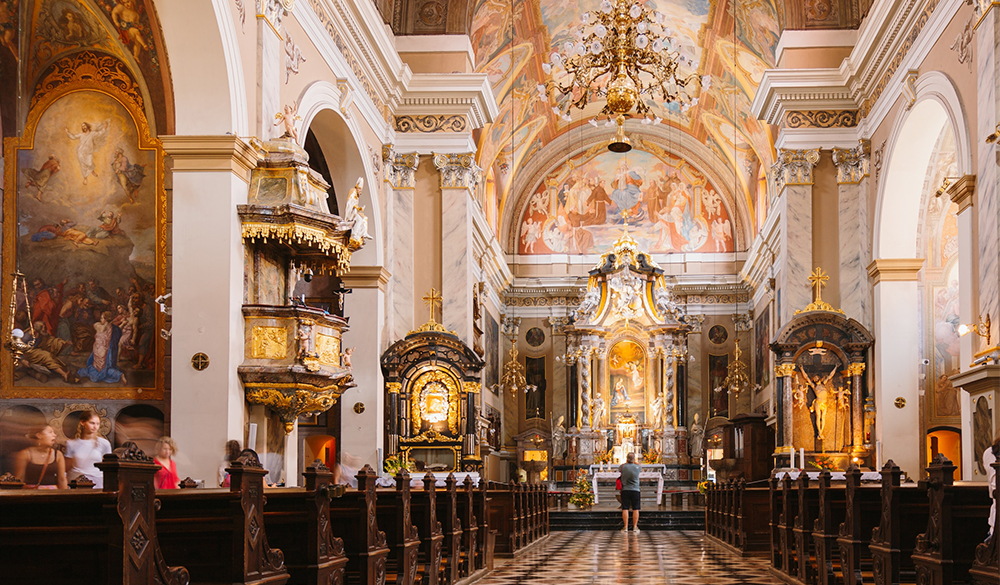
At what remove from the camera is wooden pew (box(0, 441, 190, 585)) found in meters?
3.97

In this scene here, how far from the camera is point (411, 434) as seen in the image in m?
16.6

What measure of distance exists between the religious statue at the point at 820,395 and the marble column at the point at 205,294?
10.1 m

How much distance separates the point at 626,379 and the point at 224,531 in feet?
75.0

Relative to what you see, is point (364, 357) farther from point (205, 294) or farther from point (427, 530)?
point (427, 530)

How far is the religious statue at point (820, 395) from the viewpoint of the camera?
16.8 metres

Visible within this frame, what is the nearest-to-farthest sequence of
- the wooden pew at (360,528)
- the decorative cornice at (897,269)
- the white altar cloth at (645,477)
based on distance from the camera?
the wooden pew at (360,528) → the decorative cornice at (897,269) → the white altar cloth at (645,477)

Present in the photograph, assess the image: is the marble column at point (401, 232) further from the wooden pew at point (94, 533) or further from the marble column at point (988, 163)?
the wooden pew at point (94, 533)

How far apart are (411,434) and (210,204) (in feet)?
25.6

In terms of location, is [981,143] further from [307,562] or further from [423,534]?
[307,562]

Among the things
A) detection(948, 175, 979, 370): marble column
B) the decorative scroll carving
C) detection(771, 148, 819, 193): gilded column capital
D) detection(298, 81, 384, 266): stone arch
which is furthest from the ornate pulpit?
detection(948, 175, 979, 370): marble column

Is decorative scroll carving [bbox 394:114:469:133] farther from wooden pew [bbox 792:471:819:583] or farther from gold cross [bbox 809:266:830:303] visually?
wooden pew [bbox 792:471:819:583]

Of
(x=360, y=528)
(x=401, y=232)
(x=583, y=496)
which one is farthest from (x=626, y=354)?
(x=360, y=528)

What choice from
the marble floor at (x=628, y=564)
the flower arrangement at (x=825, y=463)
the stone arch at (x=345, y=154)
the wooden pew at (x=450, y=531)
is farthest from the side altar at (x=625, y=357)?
the wooden pew at (x=450, y=531)

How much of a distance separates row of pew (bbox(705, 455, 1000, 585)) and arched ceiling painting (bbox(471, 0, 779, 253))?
11475mm
